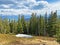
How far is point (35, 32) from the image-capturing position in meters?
117

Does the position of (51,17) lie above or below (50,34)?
above

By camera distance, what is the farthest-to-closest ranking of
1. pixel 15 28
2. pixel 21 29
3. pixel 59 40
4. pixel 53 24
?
pixel 15 28 → pixel 21 29 → pixel 53 24 → pixel 59 40

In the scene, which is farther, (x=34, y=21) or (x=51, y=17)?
(x=34, y=21)

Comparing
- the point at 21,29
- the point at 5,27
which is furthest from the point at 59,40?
the point at 5,27

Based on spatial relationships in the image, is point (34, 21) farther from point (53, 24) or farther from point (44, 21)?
point (53, 24)

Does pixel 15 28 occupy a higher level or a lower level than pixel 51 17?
lower

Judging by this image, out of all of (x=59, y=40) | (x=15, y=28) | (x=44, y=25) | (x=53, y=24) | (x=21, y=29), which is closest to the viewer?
(x=59, y=40)

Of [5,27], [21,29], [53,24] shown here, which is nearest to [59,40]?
[53,24]

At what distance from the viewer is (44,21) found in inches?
4611

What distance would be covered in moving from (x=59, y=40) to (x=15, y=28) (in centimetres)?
9125

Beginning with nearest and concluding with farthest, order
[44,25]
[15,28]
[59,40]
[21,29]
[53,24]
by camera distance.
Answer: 1. [59,40]
2. [53,24]
3. [44,25]
4. [21,29]
5. [15,28]

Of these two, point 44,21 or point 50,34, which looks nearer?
point 50,34

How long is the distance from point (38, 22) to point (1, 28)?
26.9 m

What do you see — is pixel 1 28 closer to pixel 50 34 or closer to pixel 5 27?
pixel 5 27
